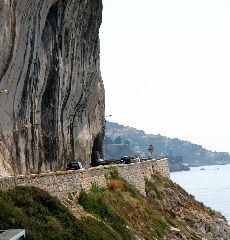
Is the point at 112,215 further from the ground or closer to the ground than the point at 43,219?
closer to the ground

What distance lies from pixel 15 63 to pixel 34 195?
22789 mm

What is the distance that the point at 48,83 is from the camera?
221ft

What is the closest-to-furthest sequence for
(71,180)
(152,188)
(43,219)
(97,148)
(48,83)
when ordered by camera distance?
(43,219) < (71,180) < (48,83) < (152,188) < (97,148)

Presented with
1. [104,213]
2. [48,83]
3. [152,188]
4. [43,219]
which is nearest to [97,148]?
[152,188]

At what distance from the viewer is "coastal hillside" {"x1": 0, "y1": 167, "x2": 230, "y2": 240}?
3384cm

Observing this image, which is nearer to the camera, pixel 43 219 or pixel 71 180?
pixel 43 219

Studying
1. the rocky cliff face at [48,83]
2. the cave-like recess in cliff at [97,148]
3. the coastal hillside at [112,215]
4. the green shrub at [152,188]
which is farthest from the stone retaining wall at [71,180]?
the cave-like recess in cliff at [97,148]

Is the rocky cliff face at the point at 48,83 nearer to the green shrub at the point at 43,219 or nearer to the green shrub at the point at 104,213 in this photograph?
the green shrub at the point at 104,213

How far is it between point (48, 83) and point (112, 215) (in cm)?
2650

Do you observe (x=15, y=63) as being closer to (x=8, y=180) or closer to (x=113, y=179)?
(x=113, y=179)

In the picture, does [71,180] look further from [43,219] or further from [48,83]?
[48,83]

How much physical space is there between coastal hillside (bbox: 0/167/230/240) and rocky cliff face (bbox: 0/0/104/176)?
10441 millimetres

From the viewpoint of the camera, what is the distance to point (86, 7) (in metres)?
77.5

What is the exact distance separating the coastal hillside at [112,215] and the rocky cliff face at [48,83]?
10441mm
